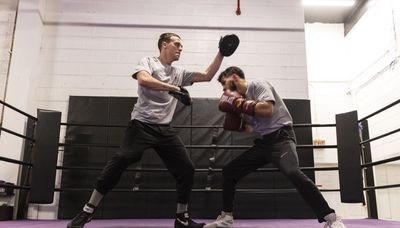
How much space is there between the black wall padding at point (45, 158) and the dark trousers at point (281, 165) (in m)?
1.86

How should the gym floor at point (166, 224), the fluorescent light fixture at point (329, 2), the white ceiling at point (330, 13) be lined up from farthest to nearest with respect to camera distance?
the white ceiling at point (330, 13) → the fluorescent light fixture at point (329, 2) → the gym floor at point (166, 224)

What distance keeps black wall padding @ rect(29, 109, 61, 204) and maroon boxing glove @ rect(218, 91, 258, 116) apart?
196 cm

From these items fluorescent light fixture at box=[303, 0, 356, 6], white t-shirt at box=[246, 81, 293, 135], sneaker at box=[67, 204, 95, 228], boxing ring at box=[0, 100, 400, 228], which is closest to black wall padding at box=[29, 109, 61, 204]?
boxing ring at box=[0, 100, 400, 228]

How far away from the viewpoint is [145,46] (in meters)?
4.69

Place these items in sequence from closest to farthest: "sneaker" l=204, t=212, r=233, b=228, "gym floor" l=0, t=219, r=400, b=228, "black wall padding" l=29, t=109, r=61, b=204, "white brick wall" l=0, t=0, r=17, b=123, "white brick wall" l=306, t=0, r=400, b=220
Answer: "sneaker" l=204, t=212, r=233, b=228, "gym floor" l=0, t=219, r=400, b=228, "black wall padding" l=29, t=109, r=61, b=204, "white brick wall" l=0, t=0, r=17, b=123, "white brick wall" l=306, t=0, r=400, b=220

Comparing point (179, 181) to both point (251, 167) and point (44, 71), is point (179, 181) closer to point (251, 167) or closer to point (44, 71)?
point (251, 167)

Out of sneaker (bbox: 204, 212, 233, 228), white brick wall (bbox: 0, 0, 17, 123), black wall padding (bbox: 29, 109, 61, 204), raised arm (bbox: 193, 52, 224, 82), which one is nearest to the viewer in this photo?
sneaker (bbox: 204, 212, 233, 228)

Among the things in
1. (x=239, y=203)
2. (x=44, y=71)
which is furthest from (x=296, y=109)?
(x=44, y=71)

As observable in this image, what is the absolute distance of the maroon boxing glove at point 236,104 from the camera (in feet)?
7.95

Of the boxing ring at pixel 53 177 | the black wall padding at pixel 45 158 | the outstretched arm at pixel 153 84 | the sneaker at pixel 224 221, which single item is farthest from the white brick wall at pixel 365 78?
the black wall padding at pixel 45 158

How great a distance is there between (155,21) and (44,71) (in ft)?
5.14

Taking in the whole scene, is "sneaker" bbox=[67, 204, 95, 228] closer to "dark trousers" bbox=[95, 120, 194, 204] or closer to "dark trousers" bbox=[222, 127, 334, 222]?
"dark trousers" bbox=[95, 120, 194, 204]

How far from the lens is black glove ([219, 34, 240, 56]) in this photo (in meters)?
2.72

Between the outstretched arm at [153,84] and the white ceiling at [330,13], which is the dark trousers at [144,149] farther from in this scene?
the white ceiling at [330,13]
